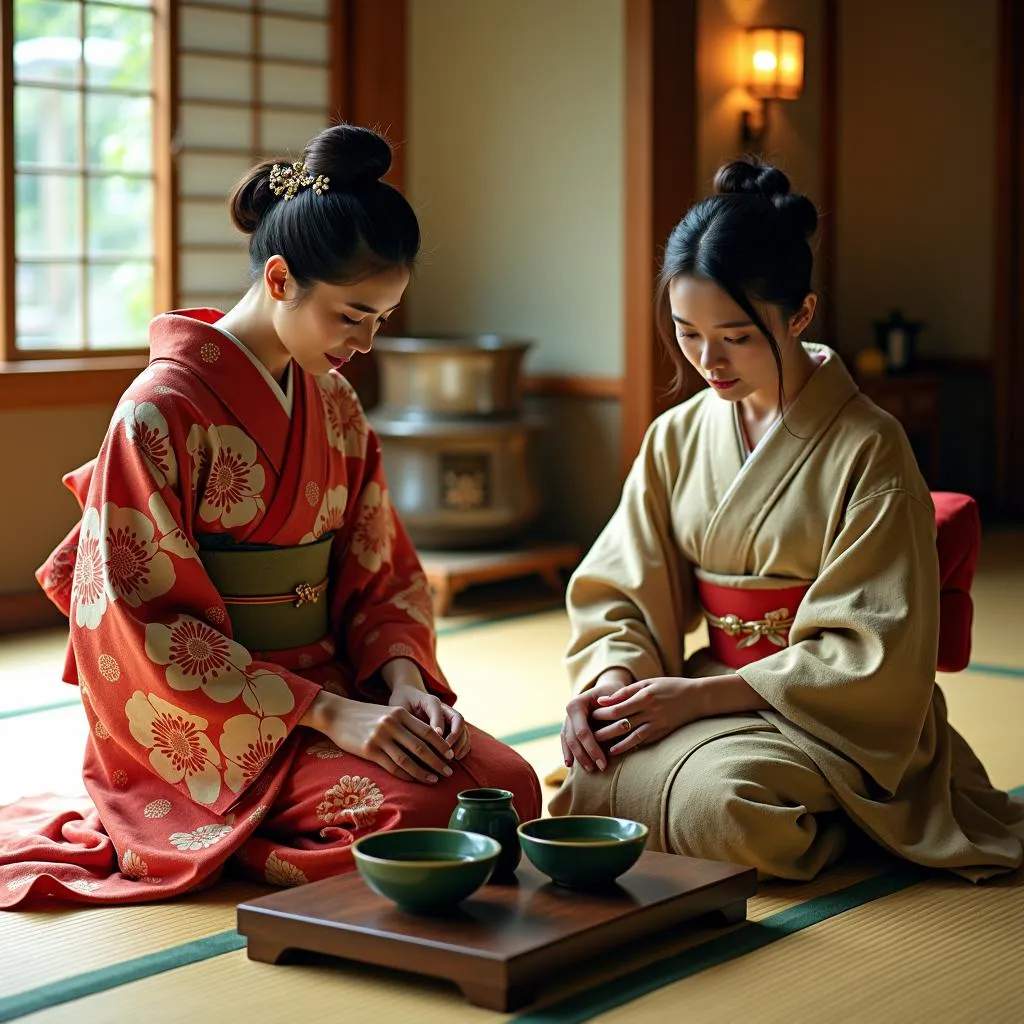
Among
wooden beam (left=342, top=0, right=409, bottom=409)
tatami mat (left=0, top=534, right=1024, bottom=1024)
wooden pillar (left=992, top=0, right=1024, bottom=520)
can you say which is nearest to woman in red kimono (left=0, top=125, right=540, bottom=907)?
tatami mat (left=0, top=534, right=1024, bottom=1024)

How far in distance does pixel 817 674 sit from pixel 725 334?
0.59 meters

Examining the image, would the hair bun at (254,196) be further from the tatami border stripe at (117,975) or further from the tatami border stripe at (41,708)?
the tatami border stripe at (41,708)

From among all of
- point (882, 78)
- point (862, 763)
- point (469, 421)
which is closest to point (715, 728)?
point (862, 763)

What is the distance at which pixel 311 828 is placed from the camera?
2.75m

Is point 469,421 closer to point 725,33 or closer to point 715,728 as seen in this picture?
point 725,33

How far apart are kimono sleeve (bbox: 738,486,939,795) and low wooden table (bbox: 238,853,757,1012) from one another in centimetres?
45

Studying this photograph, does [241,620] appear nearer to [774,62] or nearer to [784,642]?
[784,642]

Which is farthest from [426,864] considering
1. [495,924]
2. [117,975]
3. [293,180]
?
[293,180]

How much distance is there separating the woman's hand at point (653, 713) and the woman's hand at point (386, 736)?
0.32 metres

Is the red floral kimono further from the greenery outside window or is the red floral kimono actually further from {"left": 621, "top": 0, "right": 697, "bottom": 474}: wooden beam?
{"left": 621, "top": 0, "right": 697, "bottom": 474}: wooden beam

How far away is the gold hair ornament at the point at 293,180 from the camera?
275cm

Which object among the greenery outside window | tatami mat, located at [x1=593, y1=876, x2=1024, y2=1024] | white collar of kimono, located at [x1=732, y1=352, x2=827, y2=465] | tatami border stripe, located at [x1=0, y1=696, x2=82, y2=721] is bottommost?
tatami mat, located at [x1=593, y1=876, x2=1024, y2=1024]

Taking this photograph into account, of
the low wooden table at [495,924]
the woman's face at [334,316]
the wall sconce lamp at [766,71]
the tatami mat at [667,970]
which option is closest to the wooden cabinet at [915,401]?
the wall sconce lamp at [766,71]

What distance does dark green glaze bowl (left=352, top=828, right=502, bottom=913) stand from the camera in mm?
2217
